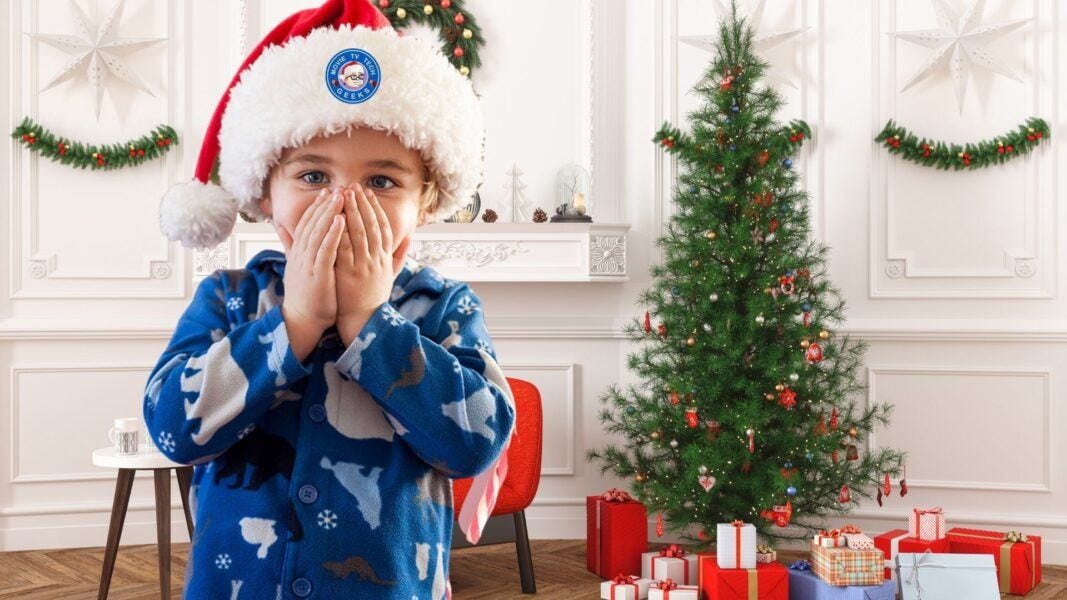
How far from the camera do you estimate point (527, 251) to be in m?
3.73

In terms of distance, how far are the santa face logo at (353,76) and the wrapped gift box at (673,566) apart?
2486 millimetres

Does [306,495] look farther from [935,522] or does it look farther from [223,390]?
[935,522]

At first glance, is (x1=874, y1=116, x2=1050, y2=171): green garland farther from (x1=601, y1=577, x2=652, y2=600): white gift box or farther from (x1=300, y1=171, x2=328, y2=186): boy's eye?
(x1=300, y1=171, x2=328, y2=186): boy's eye

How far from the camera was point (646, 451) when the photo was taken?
368cm

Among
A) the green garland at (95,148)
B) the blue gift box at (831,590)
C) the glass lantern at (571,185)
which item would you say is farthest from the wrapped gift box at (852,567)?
the green garland at (95,148)

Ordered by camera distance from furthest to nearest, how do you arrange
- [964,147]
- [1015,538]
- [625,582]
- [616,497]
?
[964,147]
[616,497]
[1015,538]
[625,582]

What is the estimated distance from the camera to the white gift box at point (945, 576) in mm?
2809

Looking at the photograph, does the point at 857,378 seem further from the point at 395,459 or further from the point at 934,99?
the point at 395,459

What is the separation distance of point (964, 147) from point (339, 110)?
3.42 meters

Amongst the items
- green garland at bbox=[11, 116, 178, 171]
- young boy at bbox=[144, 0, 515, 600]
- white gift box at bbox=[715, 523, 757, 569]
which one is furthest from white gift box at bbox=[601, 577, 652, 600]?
green garland at bbox=[11, 116, 178, 171]

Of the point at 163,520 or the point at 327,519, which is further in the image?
the point at 163,520

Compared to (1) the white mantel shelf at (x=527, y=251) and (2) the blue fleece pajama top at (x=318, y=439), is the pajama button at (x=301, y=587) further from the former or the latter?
(1) the white mantel shelf at (x=527, y=251)

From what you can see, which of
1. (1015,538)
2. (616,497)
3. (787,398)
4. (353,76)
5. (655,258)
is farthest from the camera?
(655,258)

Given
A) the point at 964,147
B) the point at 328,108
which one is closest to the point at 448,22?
the point at 964,147
